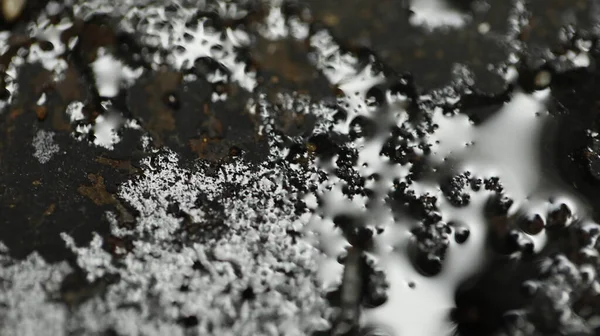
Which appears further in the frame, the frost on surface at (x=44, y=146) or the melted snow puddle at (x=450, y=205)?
the frost on surface at (x=44, y=146)

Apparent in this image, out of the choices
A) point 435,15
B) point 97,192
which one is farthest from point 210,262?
point 435,15

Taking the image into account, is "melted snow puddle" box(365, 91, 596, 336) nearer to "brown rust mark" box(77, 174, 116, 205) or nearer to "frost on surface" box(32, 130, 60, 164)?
"brown rust mark" box(77, 174, 116, 205)

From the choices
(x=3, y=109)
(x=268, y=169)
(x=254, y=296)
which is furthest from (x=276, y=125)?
(x=3, y=109)

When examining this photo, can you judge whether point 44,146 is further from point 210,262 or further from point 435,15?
point 435,15

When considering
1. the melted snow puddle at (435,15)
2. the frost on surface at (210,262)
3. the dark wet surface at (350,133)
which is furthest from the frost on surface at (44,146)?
the melted snow puddle at (435,15)

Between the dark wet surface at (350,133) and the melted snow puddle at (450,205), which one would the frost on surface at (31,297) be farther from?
the melted snow puddle at (450,205)

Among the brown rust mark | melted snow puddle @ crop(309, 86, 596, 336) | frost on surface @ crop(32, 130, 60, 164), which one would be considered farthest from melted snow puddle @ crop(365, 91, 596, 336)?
frost on surface @ crop(32, 130, 60, 164)
